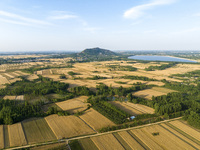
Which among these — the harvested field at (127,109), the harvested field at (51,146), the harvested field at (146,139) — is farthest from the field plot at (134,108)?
the harvested field at (51,146)

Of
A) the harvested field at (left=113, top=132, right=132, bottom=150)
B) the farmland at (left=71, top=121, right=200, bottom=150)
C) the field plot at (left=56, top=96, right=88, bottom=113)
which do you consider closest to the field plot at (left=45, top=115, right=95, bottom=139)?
the farmland at (left=71, top=121, right=200, bottom=150)

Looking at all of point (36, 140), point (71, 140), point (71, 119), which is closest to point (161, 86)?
point (71, 119)

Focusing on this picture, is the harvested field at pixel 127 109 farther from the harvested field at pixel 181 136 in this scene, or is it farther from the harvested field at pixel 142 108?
the harvested field at pixel 181 136

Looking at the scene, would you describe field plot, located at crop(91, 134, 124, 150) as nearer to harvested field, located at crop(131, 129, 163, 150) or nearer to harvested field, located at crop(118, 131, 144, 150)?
harvested field, located at crop(118, 131, 144, 150)

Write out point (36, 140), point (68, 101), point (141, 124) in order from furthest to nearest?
point (68, 101) → point (141, 124) → point (36, 140)

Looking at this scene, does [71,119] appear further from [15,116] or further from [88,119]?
[15,116]
